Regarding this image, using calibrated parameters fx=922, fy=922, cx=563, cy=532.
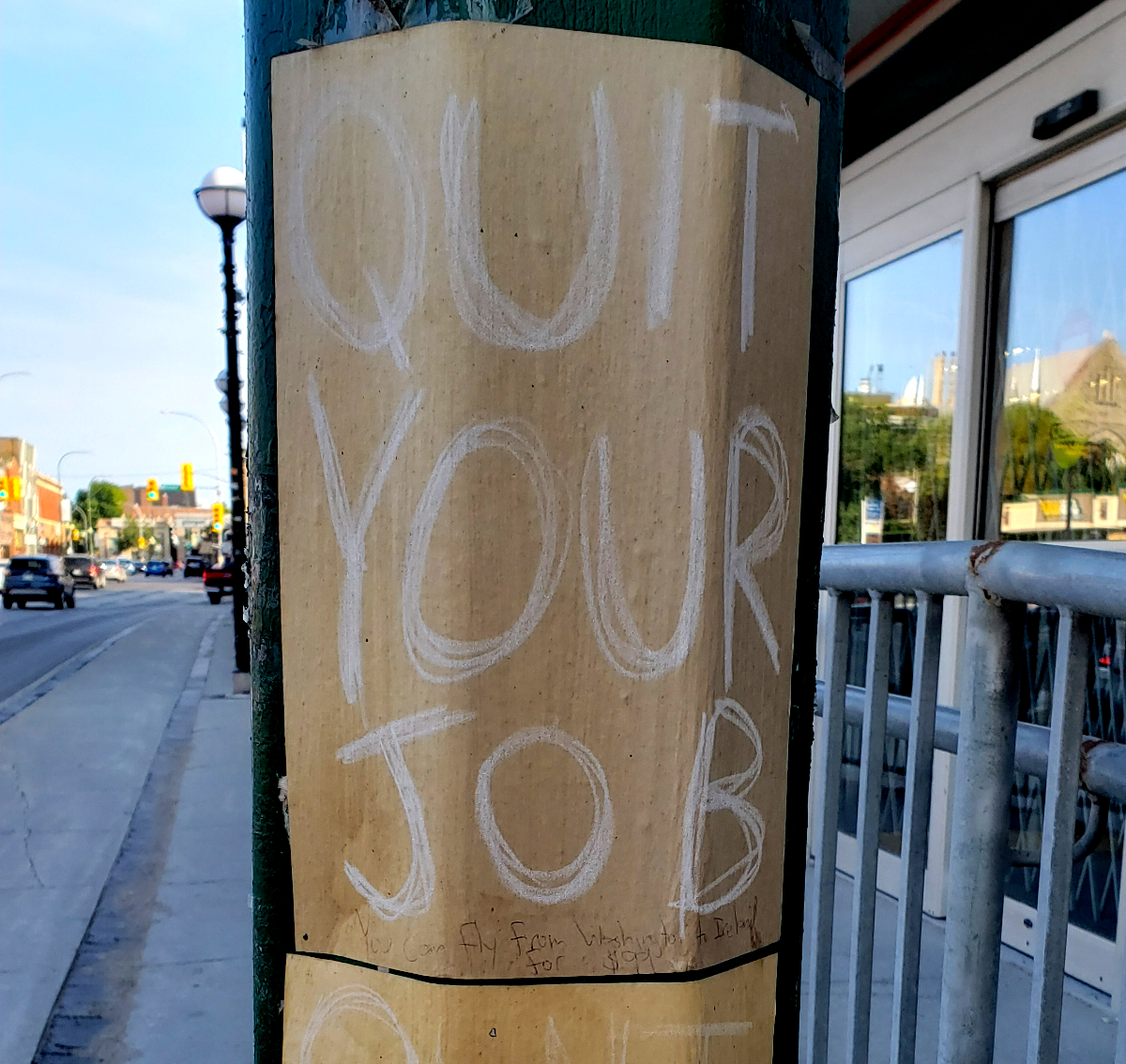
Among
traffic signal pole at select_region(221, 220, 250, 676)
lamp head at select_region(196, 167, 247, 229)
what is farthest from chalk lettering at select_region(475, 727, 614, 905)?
lamp head at select_region(196, 167, 247, 229)

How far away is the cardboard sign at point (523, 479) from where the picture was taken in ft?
3.57

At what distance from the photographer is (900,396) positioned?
14.4ft

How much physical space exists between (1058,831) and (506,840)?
73cm

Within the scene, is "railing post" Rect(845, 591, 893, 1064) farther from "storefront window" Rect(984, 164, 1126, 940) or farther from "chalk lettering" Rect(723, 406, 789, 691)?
"storefront window" Rect(984, 164, 1126, 940)

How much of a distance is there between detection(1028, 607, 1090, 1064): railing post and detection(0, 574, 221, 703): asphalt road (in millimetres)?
10690

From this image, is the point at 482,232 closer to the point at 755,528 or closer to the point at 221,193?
the point at 755,528

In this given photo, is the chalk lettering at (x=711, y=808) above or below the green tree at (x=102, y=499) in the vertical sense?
above

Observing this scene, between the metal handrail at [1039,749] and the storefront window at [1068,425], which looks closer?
the metal handrail at [1039,749]

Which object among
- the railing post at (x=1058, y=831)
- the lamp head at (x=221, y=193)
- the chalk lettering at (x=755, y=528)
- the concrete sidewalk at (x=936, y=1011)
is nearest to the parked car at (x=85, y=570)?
the lamp head at (x=221, y=193)

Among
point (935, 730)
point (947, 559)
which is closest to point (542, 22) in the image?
point (947, 559)

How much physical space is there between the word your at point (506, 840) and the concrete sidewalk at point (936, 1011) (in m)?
1.84

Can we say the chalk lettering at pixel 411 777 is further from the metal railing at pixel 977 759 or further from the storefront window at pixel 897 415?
the storefront window at pixel 897 415

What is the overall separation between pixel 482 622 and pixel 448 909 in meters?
0.36

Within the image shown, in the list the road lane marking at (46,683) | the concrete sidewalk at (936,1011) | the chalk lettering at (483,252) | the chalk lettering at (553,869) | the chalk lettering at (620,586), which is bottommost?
the road lane marking at (46,683)
